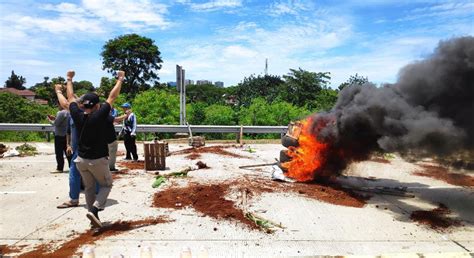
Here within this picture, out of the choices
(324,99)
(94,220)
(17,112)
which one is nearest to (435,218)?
(94,220)

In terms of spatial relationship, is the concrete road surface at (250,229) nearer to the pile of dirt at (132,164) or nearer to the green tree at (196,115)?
the pile of dirt at (132,164)

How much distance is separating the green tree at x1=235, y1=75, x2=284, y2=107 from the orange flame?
2103cm

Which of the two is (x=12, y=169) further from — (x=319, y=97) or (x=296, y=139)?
(x=319, y=97)

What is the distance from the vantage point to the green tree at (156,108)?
78.8ft

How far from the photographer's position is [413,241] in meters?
5.54

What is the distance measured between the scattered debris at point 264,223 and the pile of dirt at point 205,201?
71 mm

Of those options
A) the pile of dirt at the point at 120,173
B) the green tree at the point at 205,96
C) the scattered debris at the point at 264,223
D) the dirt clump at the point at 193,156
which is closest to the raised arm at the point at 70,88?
the scattered debris at the point at 264,223

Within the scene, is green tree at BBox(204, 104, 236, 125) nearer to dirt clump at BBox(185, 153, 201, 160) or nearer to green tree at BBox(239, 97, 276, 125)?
green tree at BBox(239, 97, 276, 125)

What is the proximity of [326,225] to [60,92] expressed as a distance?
4.95 m

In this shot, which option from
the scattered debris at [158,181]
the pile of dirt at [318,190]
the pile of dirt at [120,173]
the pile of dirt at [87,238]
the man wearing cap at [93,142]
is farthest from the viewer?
the pile of dirt at [120,173]

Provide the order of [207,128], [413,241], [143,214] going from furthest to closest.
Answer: [207,128]
[143,214]
[413,241]

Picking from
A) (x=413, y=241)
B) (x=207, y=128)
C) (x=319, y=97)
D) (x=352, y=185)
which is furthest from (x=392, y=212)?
(x=319, y=97)

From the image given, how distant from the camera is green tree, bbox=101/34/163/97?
136 ft

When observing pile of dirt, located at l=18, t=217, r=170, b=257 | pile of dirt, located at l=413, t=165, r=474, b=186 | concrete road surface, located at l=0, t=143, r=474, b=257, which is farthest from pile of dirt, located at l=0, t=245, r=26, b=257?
pile of dirt, located at l=413, t=165, r=474, b=186
